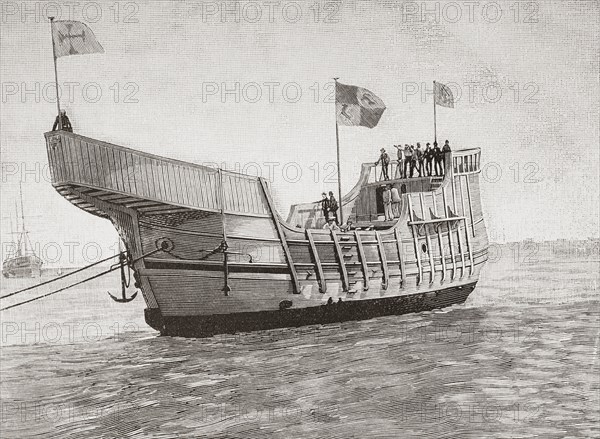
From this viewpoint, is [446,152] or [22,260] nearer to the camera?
[22,260]

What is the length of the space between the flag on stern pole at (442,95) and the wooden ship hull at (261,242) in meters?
0.30

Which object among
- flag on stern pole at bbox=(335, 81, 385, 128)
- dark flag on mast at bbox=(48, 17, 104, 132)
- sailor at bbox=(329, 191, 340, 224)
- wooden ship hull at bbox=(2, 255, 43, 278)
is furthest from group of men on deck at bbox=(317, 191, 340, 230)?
wooden ship hull at bbox=(2, 255, 43, 278)

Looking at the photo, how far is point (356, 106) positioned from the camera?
3674 millimetres

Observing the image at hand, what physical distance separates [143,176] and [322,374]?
1.40 meters

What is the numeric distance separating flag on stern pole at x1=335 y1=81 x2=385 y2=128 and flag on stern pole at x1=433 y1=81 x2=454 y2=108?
29cm

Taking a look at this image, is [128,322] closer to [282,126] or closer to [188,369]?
[188,369]

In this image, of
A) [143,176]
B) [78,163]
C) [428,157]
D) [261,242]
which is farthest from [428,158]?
[78,163]

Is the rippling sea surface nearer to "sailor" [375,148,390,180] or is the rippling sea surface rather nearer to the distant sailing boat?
the distant sailing boat

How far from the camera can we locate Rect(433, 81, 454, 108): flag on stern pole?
377 cm

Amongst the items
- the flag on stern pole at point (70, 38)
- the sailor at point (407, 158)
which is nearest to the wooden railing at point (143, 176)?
the flag on stern pole at point (70, 38)

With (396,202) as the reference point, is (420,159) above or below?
above

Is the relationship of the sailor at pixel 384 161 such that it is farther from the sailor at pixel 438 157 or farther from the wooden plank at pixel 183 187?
the wooden plank at pixel 183 187

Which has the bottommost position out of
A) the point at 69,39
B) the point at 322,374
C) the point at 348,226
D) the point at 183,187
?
the point at 322,374

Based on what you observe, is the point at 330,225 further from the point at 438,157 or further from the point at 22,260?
the point at 22,260
